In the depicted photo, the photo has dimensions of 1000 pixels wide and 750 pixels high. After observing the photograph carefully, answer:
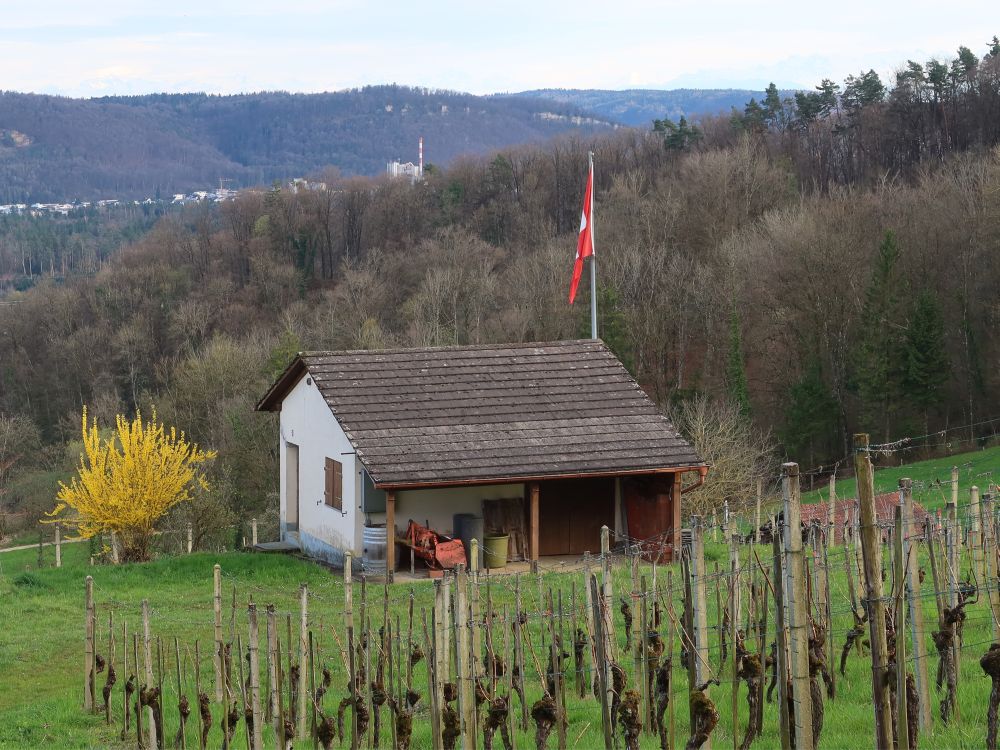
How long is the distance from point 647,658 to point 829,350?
134 ft

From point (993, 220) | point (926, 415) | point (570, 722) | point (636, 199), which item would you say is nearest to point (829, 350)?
point (926, 415)

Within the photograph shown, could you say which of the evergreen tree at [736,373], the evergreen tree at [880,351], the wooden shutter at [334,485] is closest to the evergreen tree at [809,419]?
the evergreen tree at [880,351]

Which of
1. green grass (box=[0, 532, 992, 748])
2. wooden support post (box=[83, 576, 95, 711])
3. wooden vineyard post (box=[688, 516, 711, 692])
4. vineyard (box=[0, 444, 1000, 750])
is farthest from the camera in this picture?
wooden support post (box=[83, 576, 95, 711])

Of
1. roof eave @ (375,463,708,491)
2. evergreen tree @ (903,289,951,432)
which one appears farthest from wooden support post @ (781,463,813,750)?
evergreen tree @ (903,289,951,432)

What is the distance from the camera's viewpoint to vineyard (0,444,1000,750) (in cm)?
1009

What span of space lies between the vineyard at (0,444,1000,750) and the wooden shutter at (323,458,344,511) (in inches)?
132

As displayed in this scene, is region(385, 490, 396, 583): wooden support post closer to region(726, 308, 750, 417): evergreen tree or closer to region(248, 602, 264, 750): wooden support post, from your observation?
region(248, 602, 264, 750): wooden support post

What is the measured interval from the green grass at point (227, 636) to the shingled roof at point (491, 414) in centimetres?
210

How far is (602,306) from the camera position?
53250mm

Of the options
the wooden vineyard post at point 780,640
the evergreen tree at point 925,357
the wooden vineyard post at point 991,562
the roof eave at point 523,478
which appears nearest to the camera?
the wooden vineyard post at point 780,640

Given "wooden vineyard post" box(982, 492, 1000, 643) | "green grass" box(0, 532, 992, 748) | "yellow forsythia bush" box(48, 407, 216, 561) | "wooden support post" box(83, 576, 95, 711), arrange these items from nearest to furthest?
"green grass" box(0, 532, 992, 748) < "wooden vineyard post" box(982, 492, 1000, 643) < "wooden support post" box(83, 576, 95, 711) < "yellow forsythia bush" box(48, 407, 216, 561)

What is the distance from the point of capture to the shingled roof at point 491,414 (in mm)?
23656

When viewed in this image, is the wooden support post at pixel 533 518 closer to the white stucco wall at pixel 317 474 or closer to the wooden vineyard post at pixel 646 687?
the white stucco wall at pixel 317 474

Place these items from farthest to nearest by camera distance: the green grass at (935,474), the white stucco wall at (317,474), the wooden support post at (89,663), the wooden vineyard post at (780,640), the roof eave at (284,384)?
the green grass at (935,474)
the roof eave at (284,384)
the white stucco wall at (317,474)
the wooden support post at (89,663)
the wooden vineyard post at (780,640)
